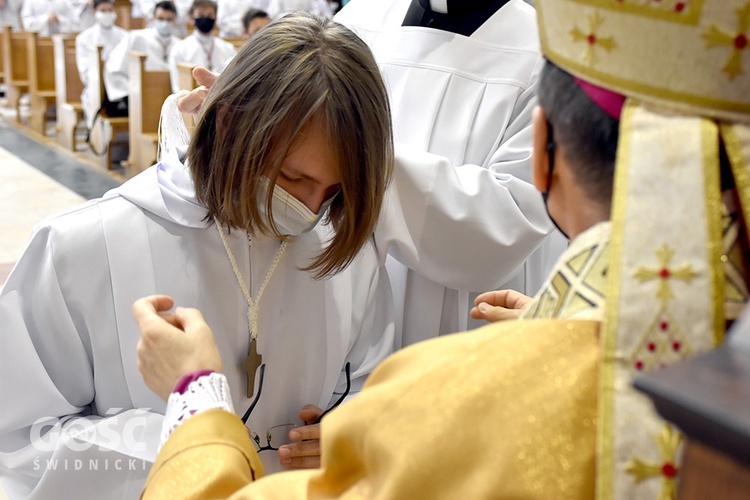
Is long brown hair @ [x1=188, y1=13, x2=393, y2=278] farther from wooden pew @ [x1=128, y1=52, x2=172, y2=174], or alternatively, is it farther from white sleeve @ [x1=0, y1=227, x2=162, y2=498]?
wooden pew @ [x1=128, y1=52, x2=172, y2=174]

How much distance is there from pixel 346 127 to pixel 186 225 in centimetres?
40

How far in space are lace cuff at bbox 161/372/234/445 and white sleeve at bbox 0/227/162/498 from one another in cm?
53

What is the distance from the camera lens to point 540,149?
3.28 ft

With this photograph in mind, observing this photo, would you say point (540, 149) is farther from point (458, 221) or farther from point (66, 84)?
point (66, 84)

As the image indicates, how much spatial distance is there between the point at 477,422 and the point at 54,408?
1.11 metres

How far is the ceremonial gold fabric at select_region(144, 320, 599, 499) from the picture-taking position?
0.86 meters

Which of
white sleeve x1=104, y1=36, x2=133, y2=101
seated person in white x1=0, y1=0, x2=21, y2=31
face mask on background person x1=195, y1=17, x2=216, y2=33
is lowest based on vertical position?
seated person in white x1=0, y1=0, x2=21, y2=31

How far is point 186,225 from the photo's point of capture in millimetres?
1799

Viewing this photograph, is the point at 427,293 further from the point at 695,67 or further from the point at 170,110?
the point at 695,67

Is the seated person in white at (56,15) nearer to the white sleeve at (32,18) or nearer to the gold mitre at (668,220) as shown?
the white sleeve at (32,18)

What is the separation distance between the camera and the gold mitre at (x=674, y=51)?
84 centimetres

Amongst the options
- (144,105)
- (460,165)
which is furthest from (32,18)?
(460,165)

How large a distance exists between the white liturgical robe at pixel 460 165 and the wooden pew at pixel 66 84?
6.99 metres

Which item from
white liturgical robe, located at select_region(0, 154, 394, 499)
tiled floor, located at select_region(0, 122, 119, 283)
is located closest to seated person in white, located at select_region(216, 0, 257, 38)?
tiled floor, located at select_region(0, 122, 119, 283)
